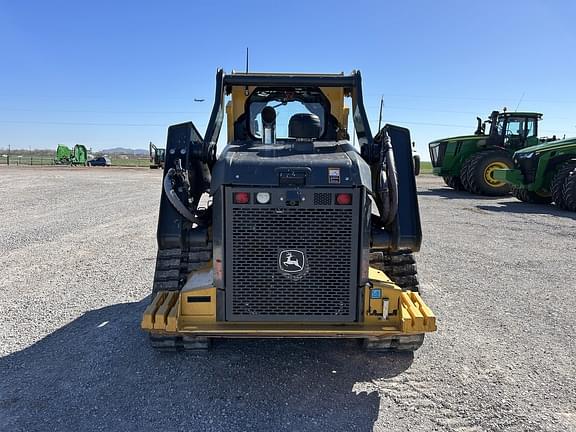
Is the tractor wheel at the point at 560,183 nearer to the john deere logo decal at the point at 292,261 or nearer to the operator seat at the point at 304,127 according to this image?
the operator seat at the point at 304,127

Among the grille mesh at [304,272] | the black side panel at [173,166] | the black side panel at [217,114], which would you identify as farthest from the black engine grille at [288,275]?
the black side panel at [217,114]

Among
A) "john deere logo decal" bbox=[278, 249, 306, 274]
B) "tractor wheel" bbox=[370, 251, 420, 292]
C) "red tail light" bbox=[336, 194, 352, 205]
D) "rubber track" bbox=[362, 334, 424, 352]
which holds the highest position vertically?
"red tail light" bbox=[336, 194, 352, 205]

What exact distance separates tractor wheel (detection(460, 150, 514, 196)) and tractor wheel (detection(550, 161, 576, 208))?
11.9ft

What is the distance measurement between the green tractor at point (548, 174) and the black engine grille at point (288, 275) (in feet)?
39.7

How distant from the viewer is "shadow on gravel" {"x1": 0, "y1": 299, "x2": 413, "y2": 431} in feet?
9.57

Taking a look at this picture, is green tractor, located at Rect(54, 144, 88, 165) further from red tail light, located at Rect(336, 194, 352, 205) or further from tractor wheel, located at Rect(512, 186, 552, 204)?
red tail light, located at Rect(336, 194, 352, 205)

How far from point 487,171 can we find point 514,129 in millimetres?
2364

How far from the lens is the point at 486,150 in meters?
18.2

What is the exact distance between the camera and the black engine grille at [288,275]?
3289 mm

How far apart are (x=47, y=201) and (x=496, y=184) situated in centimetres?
1535

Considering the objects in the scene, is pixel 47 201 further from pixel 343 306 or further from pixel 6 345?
pixel 343 306

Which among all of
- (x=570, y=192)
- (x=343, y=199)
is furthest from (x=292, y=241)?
(x=570, y=192)

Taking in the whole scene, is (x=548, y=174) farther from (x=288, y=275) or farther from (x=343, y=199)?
(x=288, y=275)

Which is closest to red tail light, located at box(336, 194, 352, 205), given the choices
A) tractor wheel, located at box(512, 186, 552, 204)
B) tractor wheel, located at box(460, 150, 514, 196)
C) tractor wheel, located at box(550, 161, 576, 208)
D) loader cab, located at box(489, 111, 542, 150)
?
tractor wheel, located at box(550, 161, 576, 208)
